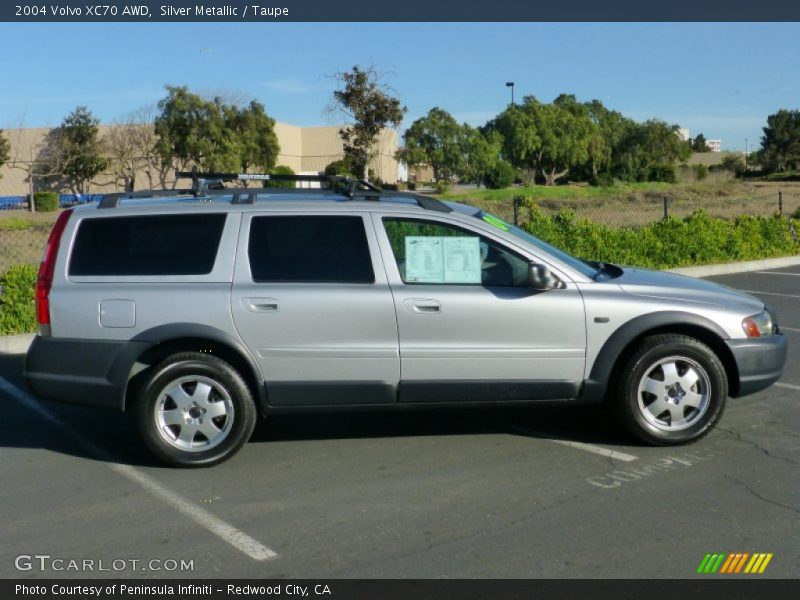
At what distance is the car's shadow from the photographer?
6418 millimetres

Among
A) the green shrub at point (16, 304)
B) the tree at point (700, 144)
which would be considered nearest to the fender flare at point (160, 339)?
the green shrub at point (16, 304)

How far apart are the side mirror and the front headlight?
1.35 meters

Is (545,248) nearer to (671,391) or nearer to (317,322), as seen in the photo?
(671,391)

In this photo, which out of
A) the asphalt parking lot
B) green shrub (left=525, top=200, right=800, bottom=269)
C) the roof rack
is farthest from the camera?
green shrub (left=525, top=200, right=800, bottom=269)

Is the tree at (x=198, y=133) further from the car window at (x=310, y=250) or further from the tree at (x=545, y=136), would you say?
the car window at (x=310, y=250)

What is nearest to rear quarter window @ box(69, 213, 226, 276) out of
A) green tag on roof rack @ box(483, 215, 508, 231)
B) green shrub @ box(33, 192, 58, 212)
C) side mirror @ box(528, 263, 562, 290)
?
green tag on roof rack @ box(483, 215, 508, 231)

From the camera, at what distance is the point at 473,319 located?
582 centimetres

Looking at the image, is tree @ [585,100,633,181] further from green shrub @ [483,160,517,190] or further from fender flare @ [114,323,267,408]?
fender flare @ [114,323,267,408]

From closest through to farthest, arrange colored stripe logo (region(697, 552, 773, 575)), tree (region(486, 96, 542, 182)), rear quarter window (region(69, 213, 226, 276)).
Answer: colored stripe logo (region(697, 552, 773, 575))
rear quarter window (region(69, 213, 226, 276))
tree (region(486, 96, 542, 182))

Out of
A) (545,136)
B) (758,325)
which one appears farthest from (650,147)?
(758,325)

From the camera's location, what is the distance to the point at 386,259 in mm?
5930

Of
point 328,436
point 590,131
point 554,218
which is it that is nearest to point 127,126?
point 590,131

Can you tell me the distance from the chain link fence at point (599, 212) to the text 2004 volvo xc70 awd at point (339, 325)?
577 cm

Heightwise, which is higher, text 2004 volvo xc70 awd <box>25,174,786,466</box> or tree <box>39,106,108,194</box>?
tree <box>39,106,108,194</box>
